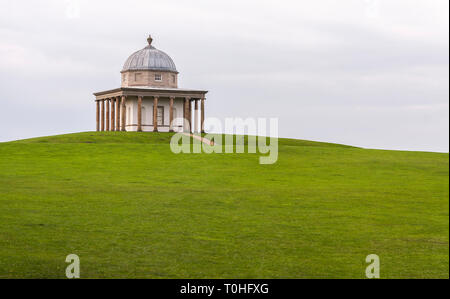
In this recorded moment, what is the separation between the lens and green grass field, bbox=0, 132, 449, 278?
17.8 m

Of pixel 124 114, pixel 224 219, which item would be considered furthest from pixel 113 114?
pixel 224 219

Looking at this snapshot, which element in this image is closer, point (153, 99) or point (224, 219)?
point (224, 219)

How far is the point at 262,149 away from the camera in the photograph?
4984 centimetres

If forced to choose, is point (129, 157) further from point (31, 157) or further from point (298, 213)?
point (298, 213)

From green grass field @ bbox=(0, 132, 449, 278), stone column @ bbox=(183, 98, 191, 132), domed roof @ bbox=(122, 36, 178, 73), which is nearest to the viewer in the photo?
green grass field @ bbox=(0, 132, 449, 278)

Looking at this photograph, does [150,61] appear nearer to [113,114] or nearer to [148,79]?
[148,79]

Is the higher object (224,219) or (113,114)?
(113,114)

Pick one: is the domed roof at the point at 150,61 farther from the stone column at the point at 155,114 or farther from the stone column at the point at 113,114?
the stone column at the point at 155,114

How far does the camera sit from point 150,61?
74125 millimetres

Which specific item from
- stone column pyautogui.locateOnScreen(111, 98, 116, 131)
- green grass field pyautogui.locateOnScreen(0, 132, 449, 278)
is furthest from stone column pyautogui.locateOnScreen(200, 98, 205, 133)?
green grass field pyautogui.locateOnScreen(0, 132, 449, 278)

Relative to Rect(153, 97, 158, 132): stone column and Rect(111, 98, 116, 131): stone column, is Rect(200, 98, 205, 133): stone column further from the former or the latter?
Rect(111, 98, 116, 131): stone column

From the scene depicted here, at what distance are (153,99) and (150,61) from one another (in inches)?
154

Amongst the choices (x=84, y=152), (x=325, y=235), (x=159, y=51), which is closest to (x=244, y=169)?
(x=84, y=152)

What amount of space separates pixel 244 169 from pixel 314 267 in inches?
757
